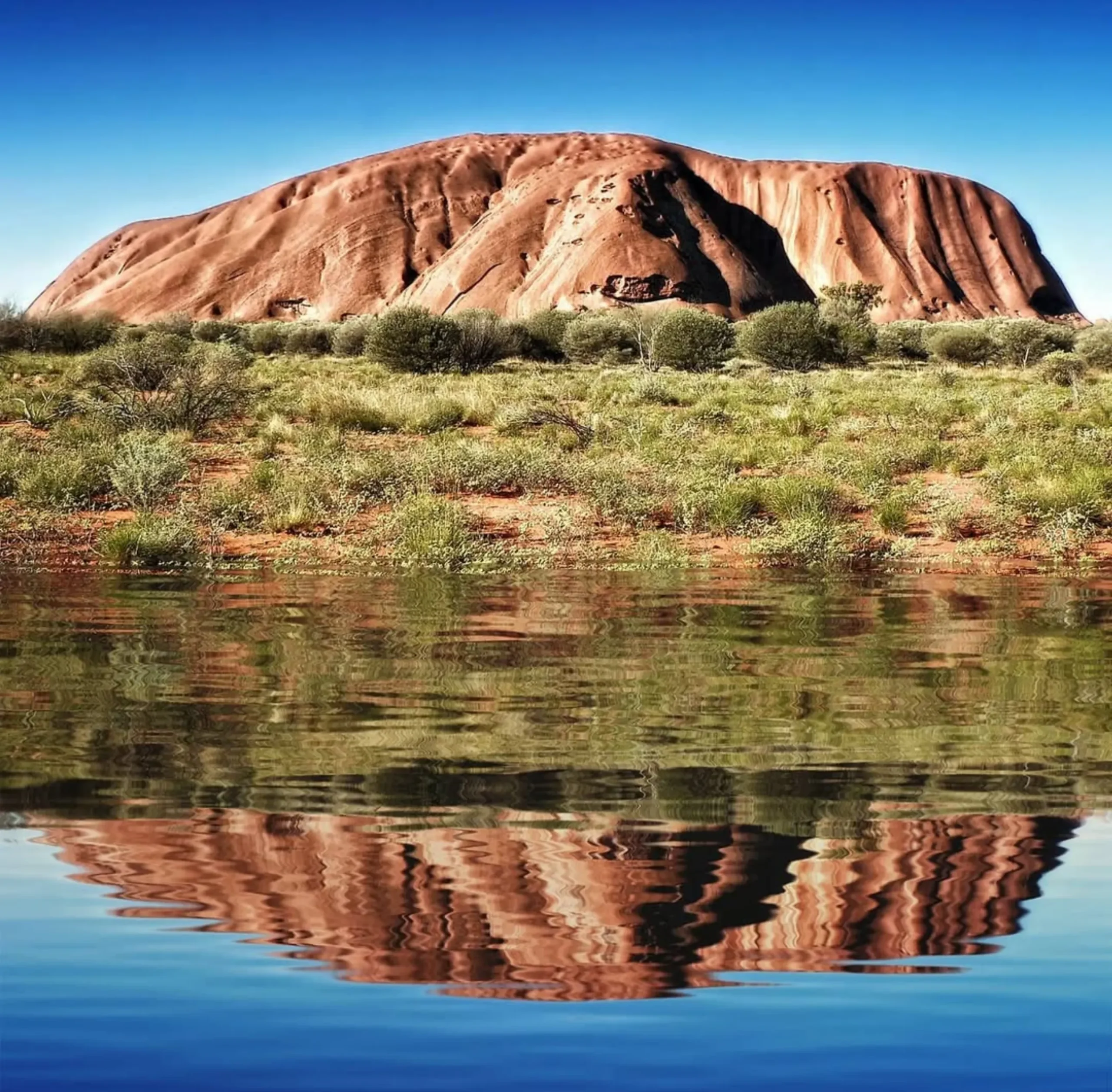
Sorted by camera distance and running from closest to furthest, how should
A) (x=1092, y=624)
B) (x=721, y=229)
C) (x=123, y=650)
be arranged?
1. (x=123, y=650)
2. (x=1092, y=624)
3. (x=721, y=229)

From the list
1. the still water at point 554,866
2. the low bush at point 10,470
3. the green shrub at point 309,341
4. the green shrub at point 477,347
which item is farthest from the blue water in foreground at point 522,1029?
the green shrub at point 309,341

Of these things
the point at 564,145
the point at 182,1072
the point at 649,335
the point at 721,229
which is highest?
the point at 564,145

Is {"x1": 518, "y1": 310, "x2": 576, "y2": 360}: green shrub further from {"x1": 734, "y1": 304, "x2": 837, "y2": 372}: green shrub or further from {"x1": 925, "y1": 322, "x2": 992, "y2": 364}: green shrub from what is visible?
{"x1": 925, "y1": 322, "x2": 992, "y2": 364}: green shrub

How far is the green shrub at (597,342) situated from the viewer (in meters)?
48.7

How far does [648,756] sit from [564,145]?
378 ft

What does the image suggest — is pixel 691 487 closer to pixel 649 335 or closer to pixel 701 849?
pixel 701 849

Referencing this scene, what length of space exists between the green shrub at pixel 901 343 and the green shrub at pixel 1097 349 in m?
6.28

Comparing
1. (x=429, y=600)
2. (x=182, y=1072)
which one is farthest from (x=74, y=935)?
(x=429, y=600)

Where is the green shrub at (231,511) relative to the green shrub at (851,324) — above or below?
below

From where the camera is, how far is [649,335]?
1916 inches

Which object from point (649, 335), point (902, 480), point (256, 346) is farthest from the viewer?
point (256, 346)

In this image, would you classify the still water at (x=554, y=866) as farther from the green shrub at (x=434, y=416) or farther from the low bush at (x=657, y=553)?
the green shrub at (x=434, y=416)

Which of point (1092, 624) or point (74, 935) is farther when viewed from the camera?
point (1092, 624)

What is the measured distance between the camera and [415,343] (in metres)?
37.9
